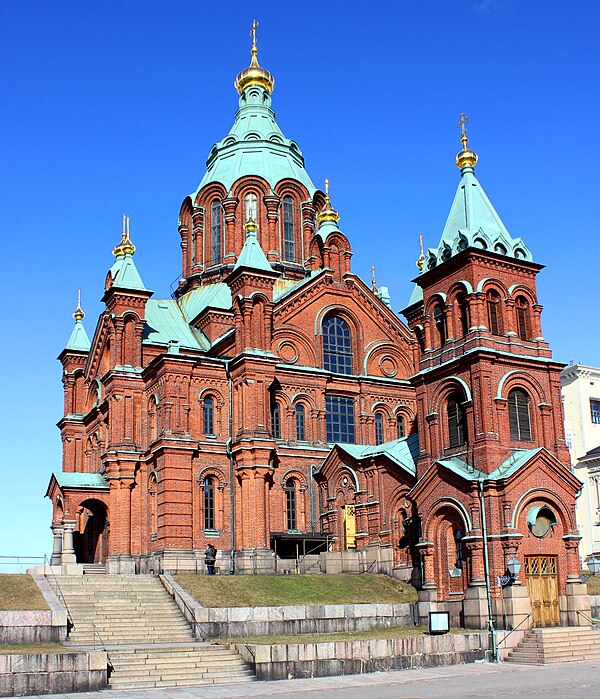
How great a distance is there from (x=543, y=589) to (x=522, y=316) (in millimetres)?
10891

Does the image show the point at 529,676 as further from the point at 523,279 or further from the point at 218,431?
the point at 218,431

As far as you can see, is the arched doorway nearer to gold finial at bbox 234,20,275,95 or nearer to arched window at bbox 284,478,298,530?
arched window at bbox 284,478,298,530

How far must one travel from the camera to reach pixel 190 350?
4728cm

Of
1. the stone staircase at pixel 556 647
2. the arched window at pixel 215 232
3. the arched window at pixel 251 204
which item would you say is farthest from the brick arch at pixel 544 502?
the arched window at pixel 215 232

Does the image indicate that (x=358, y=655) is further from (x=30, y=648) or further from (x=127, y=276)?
(x=127, y=276)

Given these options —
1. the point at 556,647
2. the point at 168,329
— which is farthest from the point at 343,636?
the point at 168,329

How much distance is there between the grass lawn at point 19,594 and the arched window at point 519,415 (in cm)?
1817

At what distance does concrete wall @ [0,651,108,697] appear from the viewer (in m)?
22.6

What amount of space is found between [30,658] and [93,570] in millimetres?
18108

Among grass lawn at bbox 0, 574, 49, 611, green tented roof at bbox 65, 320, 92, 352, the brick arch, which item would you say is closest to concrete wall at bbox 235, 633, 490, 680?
the brick arch

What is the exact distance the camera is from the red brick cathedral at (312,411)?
34.4m

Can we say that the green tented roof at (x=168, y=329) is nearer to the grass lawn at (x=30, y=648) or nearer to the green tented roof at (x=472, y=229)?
the green tented roof at (x=472, y=229)

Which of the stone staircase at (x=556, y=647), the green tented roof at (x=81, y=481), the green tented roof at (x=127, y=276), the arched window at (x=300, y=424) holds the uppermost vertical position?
the green tented roof at (x=127, y=276)

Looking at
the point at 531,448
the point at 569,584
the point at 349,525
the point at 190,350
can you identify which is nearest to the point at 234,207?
the point at 190,350
